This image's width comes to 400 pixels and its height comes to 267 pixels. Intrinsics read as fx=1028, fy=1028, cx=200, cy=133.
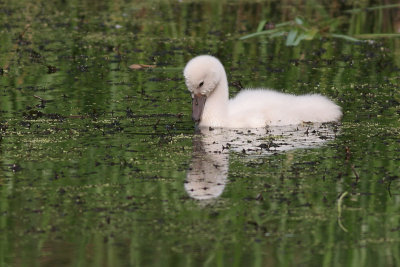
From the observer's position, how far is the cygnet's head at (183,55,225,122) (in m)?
8.36

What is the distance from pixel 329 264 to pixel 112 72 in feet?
19.3

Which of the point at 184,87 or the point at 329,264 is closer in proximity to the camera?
the point at 329,264

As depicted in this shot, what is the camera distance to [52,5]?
15.0m

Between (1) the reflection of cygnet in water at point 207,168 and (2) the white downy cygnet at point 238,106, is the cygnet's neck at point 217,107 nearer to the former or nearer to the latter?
(2) the white downy cygnet at point 238,106

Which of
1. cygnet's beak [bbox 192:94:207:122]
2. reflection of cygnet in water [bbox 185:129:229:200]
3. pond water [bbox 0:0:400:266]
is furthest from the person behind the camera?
cygnet's beak [bbox 192:94:207:122]

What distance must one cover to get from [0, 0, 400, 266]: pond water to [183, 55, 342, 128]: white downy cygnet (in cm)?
15

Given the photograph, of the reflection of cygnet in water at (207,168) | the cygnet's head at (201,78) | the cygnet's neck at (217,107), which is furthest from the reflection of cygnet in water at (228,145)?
the cygnet's head at (201,78)

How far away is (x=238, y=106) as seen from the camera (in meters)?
8.57

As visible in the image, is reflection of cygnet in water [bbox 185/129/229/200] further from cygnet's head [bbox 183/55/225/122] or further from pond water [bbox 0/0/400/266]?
cygnet's head [bbox 183/55/225/122]

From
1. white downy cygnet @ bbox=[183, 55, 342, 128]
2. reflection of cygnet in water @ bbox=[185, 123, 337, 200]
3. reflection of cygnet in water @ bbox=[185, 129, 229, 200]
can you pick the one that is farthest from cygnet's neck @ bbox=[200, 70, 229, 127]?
reflection of cygnet in water @ bbox=[185, 129, 229, 200]

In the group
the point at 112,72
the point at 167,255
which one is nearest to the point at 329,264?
the point at 167,255

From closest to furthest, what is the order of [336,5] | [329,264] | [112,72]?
1. [329,264]
2. [112,72]
3. [336,5]

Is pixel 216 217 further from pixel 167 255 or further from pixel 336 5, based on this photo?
pixel 336 5

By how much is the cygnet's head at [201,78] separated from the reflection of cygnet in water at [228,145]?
0.25m
